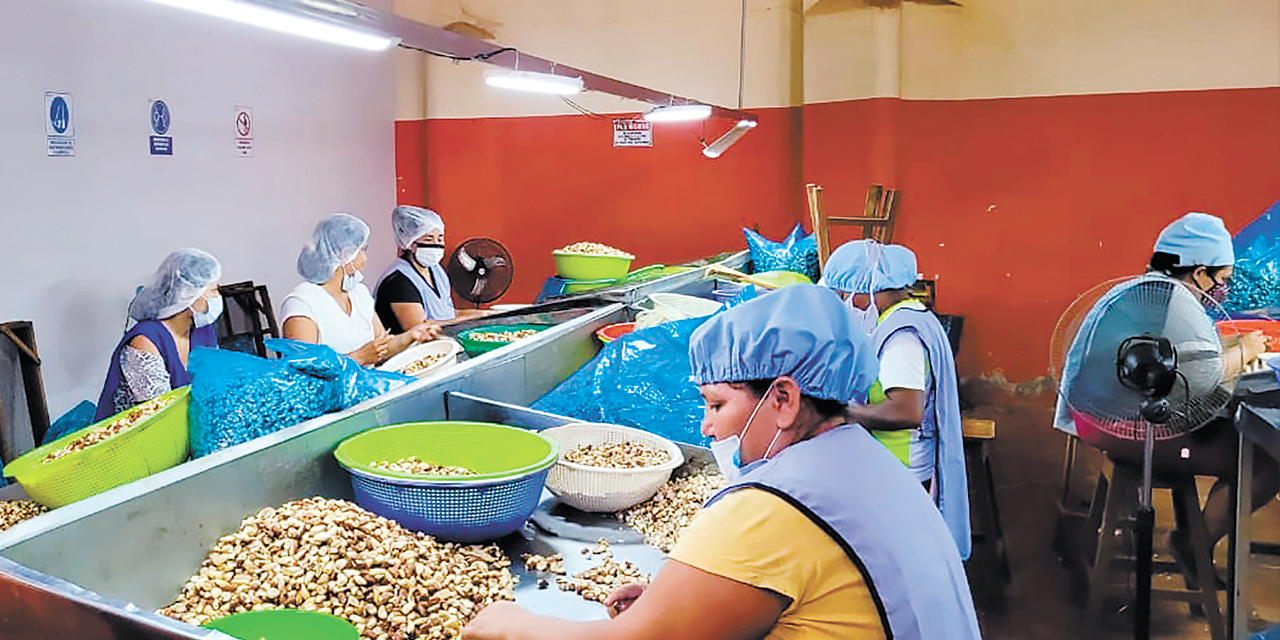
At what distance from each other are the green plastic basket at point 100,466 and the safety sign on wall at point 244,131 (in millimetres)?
4379

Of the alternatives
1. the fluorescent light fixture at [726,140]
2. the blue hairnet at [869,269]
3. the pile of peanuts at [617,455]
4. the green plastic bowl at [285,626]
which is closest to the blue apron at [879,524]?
the green plastic bowl at [285,626]

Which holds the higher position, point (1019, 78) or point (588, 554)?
point (1019, 78)

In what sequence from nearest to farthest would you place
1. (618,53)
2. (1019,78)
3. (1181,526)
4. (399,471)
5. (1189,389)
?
1. (399,471)
2. (1189,389)
3. (1181,526)
4. (1019,78)
5. (618,53)

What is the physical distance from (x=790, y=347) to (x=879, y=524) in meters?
0.28

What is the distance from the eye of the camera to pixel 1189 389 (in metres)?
2.76

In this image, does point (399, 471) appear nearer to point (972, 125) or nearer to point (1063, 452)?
point (1063, 452)

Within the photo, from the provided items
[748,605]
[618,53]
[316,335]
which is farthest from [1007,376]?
[748,605]

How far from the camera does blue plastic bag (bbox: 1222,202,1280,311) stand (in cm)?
442

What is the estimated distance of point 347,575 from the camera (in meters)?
1.54

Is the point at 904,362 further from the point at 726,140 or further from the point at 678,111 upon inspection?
the point at 726,140

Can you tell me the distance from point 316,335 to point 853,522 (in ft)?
9.90

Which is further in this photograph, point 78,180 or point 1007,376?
point 1007,376

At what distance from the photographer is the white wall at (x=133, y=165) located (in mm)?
4320

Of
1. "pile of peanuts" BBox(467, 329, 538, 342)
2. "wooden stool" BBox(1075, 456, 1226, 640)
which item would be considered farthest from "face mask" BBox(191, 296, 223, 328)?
"wooden stool" BBox(1075, 456, 1226, 640)
